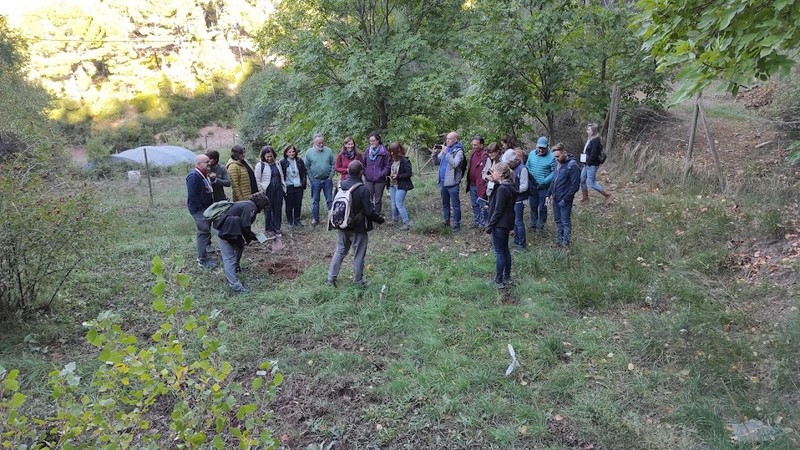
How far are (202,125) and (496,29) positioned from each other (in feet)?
128

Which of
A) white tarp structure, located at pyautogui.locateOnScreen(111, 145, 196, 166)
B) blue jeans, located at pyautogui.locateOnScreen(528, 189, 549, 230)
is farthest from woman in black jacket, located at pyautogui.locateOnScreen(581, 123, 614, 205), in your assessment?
white tarp structure, located at pyautogui.locateOnScreen(111, 145, 196, 166)

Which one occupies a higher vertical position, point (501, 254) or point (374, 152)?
point (374, 152)

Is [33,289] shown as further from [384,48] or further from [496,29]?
[496,29]

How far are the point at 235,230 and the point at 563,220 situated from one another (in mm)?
4718

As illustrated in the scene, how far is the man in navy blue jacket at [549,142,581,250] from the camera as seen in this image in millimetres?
7285

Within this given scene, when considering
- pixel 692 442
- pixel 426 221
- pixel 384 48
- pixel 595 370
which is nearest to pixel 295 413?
pixel 595 370

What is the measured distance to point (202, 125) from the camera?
43.3 meters

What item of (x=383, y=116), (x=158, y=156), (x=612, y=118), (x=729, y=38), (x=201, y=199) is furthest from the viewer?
(x=158, y=156)

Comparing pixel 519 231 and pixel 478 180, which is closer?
pixel 519 231

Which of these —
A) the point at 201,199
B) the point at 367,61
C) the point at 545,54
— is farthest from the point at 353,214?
the point at 545,54

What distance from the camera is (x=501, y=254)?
244 inches

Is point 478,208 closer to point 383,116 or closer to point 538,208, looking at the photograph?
point 538,208

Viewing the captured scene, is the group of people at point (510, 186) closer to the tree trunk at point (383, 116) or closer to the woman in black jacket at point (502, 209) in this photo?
the woman in black jacket at point (502, 209)

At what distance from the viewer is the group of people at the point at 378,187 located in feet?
20.1
